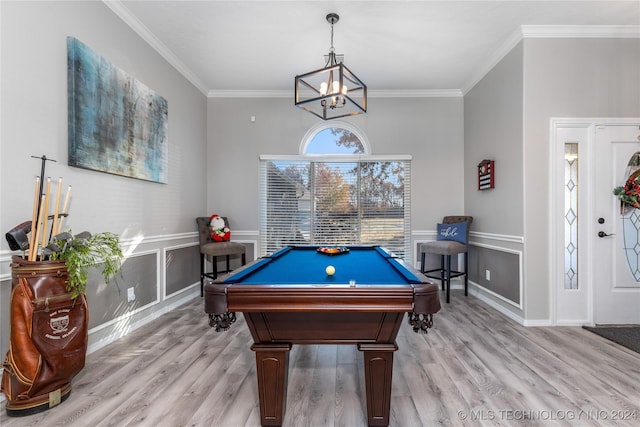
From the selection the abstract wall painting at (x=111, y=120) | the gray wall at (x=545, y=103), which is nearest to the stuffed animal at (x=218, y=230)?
the abstract wall painting at (x=111, y=120)

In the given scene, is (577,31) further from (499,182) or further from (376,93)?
(376,93)

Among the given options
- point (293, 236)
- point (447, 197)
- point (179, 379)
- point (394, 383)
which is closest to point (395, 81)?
point (447, 197)

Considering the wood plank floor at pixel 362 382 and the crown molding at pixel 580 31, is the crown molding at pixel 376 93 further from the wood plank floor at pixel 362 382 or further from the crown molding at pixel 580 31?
the wood plank floor at pixel 362 382

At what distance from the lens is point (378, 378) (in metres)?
1.53

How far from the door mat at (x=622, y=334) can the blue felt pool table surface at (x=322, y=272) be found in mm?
2273

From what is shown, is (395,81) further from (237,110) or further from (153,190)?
(153,190)

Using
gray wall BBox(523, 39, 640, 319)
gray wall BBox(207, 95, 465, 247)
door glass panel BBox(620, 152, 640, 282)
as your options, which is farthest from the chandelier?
door glass panel BBox(620, 152, 640, 282)

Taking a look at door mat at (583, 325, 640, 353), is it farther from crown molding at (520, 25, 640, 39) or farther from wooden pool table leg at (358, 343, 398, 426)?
crown molding at (520, 25, 640, 39)

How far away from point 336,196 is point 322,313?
3.35m

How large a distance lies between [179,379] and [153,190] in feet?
6.75

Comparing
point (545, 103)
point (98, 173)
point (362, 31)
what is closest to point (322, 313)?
point (98, 173)

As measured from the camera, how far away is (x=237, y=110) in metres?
4.70

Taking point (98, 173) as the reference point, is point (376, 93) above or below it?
above

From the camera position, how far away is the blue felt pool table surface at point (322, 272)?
153 centimetres
